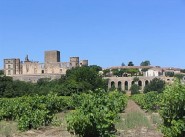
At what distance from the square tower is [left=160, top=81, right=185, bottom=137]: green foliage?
111 metres

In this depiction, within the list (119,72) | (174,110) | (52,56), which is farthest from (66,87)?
(119,72)

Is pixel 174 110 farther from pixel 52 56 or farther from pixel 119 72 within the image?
pixel 119 72

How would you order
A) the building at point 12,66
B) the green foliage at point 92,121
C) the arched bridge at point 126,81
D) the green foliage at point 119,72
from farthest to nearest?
the green foliage at point 119,72, the building at point 12,66, the arched bridge at point 126,81, the green foliage at point 92,121

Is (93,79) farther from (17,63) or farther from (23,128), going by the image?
(17,63)

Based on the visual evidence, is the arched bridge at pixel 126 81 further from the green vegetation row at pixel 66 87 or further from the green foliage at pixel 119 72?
the green vegetation row at pixel 66 87

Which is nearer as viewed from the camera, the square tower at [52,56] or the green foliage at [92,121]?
the green foliage at [92,121]

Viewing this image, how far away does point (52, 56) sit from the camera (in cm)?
12300

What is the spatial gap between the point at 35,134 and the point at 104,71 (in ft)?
367

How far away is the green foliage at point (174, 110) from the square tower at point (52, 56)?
11098 centimetres

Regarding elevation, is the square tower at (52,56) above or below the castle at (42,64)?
above

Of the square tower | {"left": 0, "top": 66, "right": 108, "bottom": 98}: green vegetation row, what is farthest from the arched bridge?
{"left": 0, "top": 66, "right": 108, "bottom": 98}: green vegetation row

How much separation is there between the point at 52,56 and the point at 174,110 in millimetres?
112532

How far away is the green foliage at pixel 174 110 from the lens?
10.9 metres

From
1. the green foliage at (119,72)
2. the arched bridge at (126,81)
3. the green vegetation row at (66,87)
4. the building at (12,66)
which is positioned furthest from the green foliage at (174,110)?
the green foliage at (119,72)
